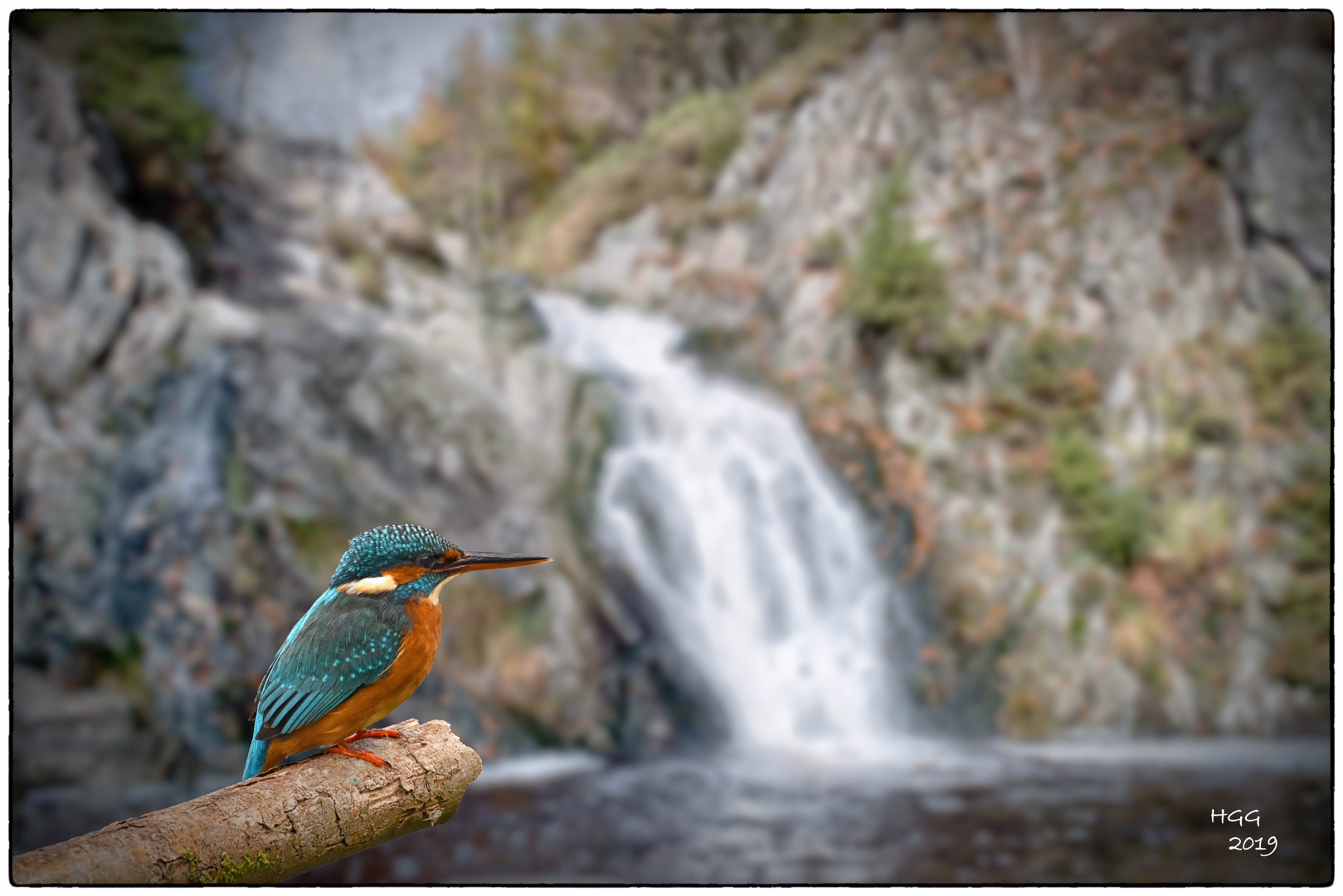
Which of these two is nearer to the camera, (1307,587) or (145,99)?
(145,99)

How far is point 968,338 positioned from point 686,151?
5.99 feet

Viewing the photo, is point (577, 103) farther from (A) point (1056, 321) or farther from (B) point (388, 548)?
(B) point (388, 548)

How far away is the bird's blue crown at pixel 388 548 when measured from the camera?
134cm

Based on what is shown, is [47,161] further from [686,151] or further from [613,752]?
[613,752]

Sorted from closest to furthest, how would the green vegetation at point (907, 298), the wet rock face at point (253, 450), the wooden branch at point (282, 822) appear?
the wooden branch at point (282, 822) < the wet rock face at point (253, 450) < the green vegetation at point (907, 298)

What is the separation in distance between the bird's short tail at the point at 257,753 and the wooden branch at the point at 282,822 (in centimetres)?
5

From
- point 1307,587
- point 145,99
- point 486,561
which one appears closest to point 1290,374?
point 1307,587

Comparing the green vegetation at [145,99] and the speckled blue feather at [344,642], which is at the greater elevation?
the green vegetation at [145,99]

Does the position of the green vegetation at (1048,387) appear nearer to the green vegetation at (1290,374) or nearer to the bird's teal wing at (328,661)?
the green vegetation at (1290,374)

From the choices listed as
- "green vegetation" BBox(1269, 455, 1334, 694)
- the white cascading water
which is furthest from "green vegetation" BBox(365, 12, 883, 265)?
"green vegetation" BBox(1269, 455, 1334, 694)

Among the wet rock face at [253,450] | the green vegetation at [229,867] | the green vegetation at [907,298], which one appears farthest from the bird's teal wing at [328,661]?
the green vegetation at [907,298]

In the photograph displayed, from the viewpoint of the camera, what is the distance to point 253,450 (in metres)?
4.23

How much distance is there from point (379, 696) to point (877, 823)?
336 cm

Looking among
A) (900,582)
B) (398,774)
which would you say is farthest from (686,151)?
(398,774)
